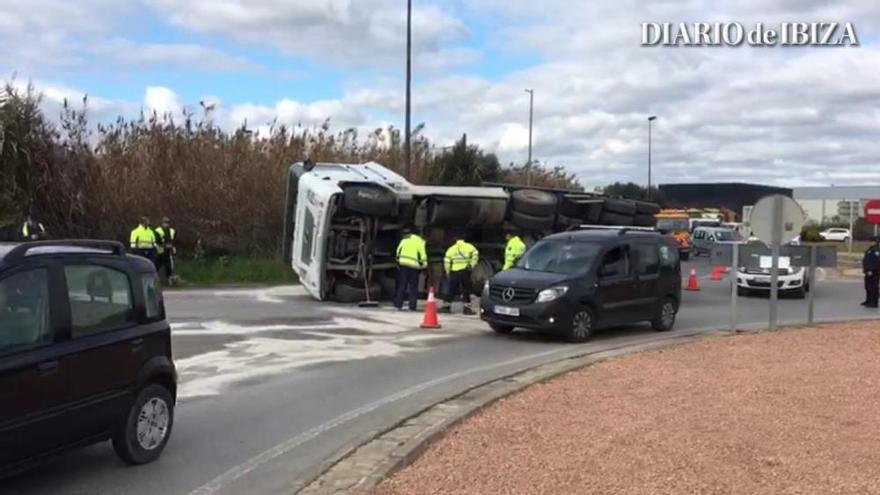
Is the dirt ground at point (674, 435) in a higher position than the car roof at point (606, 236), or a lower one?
lower

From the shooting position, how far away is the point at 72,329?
19.5ft

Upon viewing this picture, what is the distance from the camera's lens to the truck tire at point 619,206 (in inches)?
852

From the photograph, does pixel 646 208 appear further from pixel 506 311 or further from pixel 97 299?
pixel 97 299

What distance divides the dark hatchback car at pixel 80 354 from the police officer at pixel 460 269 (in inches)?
452

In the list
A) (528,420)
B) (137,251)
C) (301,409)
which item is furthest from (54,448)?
(137,251)

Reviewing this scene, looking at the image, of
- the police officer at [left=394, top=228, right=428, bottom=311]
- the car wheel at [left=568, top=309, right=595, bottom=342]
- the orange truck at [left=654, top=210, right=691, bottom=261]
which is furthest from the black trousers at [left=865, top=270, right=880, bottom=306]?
the orange truck at [left=654, top=210, right=691, bottom=261]

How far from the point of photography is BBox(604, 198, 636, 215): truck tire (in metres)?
21.6

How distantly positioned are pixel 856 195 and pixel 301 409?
112698 millimetres

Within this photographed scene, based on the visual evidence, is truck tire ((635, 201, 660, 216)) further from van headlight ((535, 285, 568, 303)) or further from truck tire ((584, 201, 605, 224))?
van headlight ((535, 285, 568, 303))

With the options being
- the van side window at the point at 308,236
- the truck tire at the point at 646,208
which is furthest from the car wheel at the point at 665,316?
the van side window at the point at 308,236

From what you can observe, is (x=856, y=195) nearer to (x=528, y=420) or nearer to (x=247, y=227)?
(x=247, y=227)

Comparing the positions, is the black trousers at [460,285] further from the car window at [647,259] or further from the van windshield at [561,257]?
the car window at [647,259]

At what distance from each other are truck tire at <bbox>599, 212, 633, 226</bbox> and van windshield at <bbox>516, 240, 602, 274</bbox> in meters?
6.18

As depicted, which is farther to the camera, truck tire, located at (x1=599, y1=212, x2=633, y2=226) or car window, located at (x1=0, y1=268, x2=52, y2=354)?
truck tire, located at (x1=599, y1=212, x2=633, y2=226)
